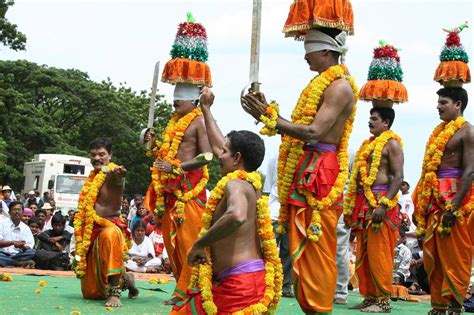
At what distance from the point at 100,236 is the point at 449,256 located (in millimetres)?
3423

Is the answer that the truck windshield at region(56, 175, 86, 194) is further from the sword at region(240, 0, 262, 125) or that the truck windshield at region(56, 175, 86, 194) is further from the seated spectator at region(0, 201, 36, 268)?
the sword at region(240, 0, 262, 125)

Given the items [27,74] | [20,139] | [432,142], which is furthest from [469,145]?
[27,74]

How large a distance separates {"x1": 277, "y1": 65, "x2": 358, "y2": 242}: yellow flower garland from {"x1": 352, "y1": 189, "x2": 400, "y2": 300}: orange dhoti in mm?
3115

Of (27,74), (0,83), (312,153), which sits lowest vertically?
(312,153)

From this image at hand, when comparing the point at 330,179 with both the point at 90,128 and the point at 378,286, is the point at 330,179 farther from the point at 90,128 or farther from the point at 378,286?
the point at 90,128

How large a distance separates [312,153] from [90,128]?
141 ft

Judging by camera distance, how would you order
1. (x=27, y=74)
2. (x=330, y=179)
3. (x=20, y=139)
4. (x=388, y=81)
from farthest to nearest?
(x=27, y=74) → (x=20, y=139) → (x=388, y=81) → (x=330, y=179)

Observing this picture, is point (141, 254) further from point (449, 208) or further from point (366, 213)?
point (449, 208)

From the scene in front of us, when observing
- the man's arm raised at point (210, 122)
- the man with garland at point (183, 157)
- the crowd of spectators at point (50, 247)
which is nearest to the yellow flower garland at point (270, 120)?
the man's arm raised at point (210, 122)

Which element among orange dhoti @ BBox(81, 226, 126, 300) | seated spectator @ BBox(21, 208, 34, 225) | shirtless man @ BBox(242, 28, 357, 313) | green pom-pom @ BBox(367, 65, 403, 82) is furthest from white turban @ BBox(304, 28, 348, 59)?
seated spectator @ BBox(21, 208, 34, 225)

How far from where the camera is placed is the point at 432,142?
8320 millimetres

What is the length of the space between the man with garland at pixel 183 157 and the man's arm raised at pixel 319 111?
2104 mm

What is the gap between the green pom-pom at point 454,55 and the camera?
8.79 m

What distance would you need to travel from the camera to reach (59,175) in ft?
108
